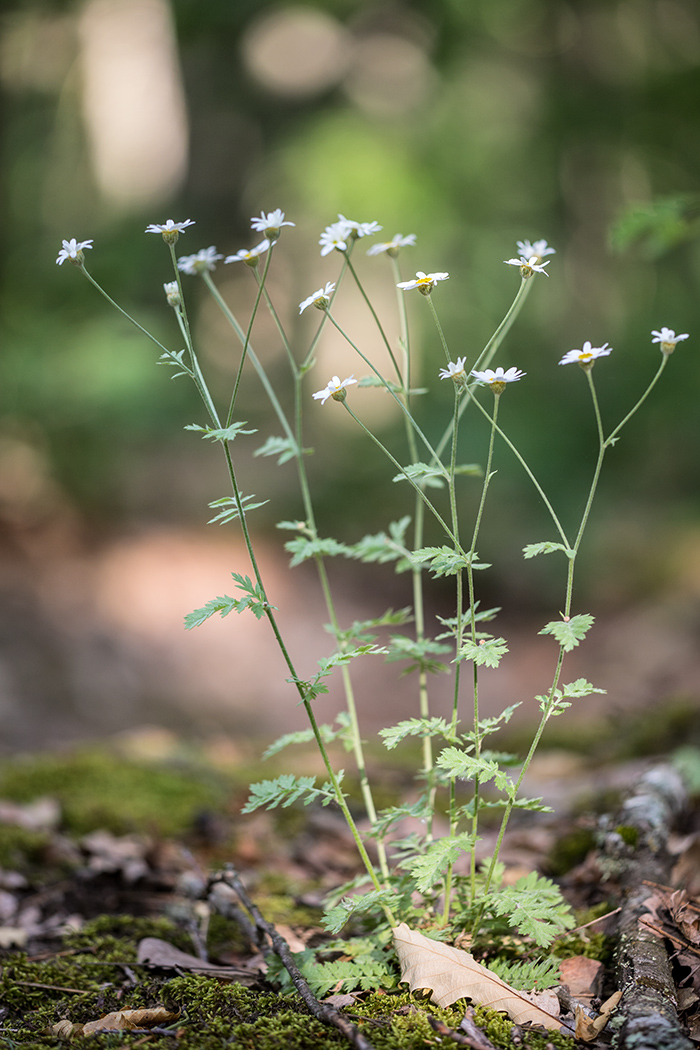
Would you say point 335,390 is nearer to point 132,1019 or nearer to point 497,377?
point 497,377

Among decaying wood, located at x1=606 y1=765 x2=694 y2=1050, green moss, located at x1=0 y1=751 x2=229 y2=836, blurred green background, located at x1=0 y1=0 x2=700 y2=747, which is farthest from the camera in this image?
blurred green background, located at x1=0 y1=0 x2=700 y2=747

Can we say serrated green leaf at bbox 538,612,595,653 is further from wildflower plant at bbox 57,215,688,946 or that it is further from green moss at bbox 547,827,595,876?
green moss at bbox 547,827,595,876

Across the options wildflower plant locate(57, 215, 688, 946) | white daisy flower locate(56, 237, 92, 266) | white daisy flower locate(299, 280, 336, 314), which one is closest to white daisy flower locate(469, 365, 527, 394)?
wildflower plant locate(57, 215, 688, 946)

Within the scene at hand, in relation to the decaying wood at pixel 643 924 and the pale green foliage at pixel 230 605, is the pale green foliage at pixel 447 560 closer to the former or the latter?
the pale green foliage at pixel 230 605

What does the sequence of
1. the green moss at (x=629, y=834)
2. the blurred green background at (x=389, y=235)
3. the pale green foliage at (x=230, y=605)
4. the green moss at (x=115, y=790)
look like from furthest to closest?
the blurred green background at (x=389, y=235) → the green moss at (x=115, y=790) → the green moss at (x=629, y=834) → the pale green foliage at (x=230, y=605)

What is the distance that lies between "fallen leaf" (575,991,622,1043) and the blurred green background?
498 centimetres

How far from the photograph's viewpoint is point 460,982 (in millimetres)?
1310

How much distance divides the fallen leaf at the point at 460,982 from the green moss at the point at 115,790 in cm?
130

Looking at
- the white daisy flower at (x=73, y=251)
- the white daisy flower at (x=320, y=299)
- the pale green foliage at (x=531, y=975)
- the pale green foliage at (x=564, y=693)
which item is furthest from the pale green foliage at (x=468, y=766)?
the white daisy flower at (x=73, y=251)

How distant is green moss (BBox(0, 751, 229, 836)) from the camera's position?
2428 mm

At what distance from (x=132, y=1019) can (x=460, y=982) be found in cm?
59

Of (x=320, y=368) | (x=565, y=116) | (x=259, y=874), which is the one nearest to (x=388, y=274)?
(x=320, y=368)

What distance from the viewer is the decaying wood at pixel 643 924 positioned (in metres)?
1.18

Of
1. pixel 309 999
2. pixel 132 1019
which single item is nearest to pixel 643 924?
pixel 309 999
